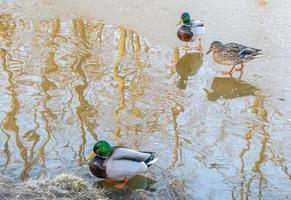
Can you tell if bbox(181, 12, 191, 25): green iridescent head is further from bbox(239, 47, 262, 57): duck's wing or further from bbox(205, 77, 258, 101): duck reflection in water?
bbox(205, 77, 258, 101): duck reflection in water

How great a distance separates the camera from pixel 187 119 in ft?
18.1

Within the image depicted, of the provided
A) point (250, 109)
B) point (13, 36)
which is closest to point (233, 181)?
point (250, 109)

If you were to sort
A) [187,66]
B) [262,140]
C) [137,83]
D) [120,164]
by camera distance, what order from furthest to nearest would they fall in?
[187,66]
[137,83]
[262,140]
[120,164]

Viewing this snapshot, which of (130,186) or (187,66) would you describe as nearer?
(130,186)

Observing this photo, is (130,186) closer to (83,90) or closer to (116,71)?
(83,90)

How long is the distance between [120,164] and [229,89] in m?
2.46

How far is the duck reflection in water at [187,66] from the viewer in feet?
21.4

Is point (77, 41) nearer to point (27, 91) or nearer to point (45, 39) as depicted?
point (45, 39)

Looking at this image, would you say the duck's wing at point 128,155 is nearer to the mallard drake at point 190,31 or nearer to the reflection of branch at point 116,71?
the reflection of branch at point 116,71

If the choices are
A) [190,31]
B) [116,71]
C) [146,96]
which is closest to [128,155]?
[146,96]

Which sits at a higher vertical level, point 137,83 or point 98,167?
point 137,83

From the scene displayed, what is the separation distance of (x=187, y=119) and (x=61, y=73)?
5.48ft

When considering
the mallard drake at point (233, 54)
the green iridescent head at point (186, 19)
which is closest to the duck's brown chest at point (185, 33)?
the green iridescent head at point (186, 19)

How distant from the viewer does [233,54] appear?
6766 millimetres
